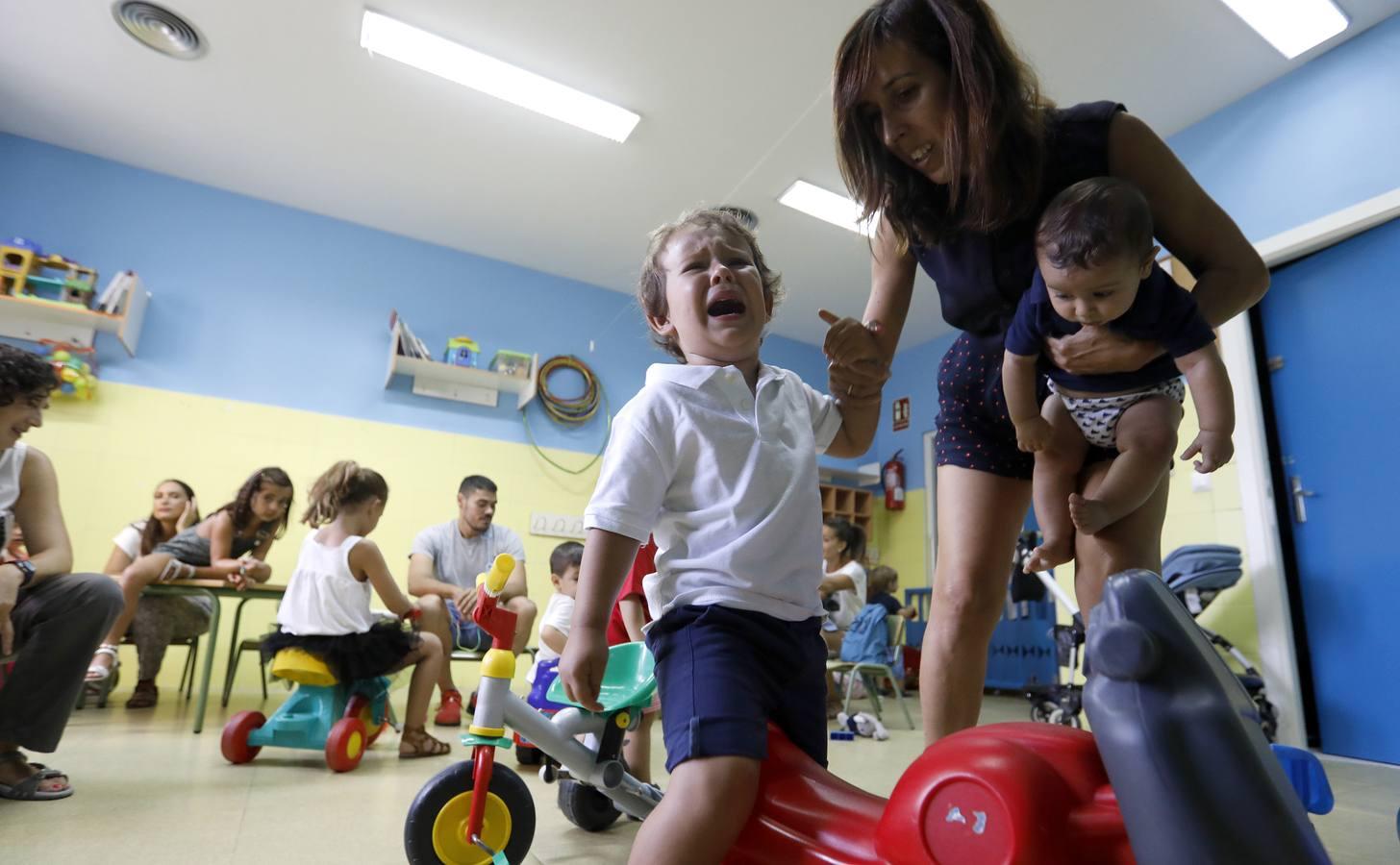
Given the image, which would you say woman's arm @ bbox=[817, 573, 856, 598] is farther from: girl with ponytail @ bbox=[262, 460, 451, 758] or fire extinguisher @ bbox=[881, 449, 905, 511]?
fire extinguisher @ bbox=[881, 449, 905, 511]

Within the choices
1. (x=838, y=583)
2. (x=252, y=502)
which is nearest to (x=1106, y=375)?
(x=838, y=583)

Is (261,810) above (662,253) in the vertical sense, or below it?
below

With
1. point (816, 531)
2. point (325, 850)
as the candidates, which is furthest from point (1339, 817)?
point (325, 850)

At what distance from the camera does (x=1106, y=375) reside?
0.98 metres

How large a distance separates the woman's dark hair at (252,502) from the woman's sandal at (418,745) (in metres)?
1.56

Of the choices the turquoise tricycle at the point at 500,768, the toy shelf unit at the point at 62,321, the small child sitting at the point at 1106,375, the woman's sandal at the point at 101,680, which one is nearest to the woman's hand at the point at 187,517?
the woman's sandal at the point at 101,680

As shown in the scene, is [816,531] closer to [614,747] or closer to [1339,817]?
[614,747]

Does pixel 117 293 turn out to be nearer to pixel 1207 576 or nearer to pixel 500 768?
pixel 500 768

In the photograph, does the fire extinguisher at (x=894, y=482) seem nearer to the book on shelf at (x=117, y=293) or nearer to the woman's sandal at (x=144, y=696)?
the woman's sandal at (x=144, y=696)

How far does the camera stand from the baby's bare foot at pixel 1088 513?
0.94 meters

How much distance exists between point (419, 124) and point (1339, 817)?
13.9 ft

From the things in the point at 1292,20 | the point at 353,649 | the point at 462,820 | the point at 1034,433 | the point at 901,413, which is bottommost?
the point at 462,820

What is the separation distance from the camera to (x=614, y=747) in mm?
1230

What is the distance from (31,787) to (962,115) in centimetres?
209
